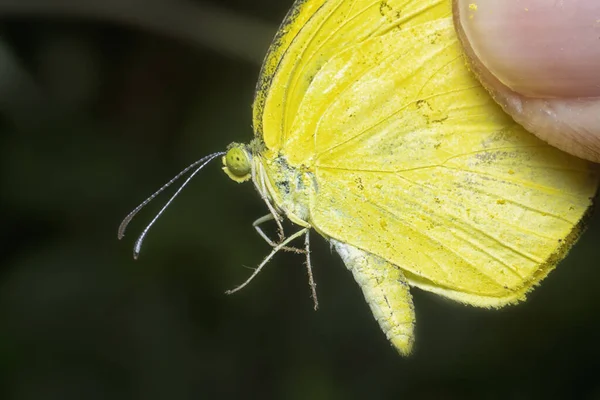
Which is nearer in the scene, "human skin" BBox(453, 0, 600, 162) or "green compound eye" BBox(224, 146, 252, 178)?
"human skin" BBox(453, 0, 600, 162)

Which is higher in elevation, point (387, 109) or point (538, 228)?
point (387, 109)

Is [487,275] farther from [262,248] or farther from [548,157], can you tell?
[262,248]

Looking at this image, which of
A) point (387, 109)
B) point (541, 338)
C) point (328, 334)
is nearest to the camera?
point (387, 109)

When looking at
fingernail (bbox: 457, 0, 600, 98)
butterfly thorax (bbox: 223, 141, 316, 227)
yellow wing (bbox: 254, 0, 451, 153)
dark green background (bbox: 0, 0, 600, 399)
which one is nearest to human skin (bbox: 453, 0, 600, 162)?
fingernail (bbox: 457, 0, 600, 98)

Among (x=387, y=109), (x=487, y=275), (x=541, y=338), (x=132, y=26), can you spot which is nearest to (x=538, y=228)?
(x=487, y=275)

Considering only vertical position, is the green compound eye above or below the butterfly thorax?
above

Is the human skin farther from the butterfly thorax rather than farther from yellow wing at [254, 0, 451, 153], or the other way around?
the butterfly thorax
